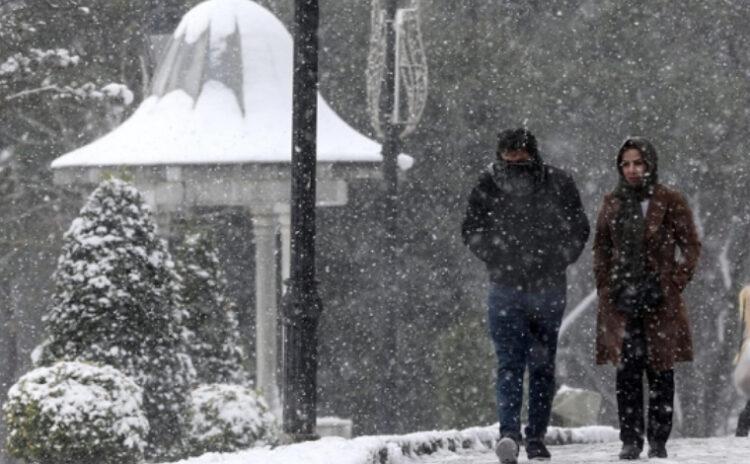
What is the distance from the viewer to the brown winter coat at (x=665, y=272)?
33.4 feet

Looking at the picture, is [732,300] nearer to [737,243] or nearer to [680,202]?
[737,243]

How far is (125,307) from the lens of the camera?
16000 millimetres

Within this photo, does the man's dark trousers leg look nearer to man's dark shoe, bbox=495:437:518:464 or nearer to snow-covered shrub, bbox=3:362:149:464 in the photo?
snow-covered shrub, bbox=3:362:149:464

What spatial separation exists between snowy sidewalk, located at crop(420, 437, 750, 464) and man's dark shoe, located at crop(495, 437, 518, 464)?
511mm

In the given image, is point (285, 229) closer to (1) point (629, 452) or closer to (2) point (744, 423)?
(2) point (744, 423)

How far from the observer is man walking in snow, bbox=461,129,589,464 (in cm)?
1018

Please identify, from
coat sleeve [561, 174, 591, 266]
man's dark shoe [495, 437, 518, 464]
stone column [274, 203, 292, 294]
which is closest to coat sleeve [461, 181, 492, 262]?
coat sleeve [561, 174, 591, 266]

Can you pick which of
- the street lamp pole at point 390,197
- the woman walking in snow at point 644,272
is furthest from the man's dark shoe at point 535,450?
the street lamp pole at point 390,197

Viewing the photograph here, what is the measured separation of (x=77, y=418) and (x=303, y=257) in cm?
417

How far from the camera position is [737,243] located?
125 feet

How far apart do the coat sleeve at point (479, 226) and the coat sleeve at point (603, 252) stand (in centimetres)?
53

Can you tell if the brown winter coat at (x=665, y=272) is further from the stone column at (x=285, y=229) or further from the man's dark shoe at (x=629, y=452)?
the stone column at (x=285, y=229)

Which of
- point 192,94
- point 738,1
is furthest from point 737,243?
point 192,94

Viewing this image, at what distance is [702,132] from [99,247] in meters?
21.0
